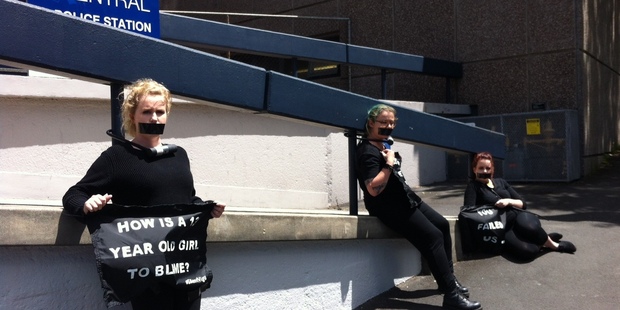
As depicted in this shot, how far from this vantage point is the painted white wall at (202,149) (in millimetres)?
6254

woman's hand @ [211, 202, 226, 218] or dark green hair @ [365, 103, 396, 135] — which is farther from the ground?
dark green hair @ [365, 103, 396, 135]

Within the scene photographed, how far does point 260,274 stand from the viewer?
12.5 ft

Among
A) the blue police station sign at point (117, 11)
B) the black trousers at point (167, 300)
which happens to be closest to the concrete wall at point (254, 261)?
the black trousers at point (167, 300)

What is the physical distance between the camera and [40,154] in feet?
21.0

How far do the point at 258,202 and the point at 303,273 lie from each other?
4.23 m

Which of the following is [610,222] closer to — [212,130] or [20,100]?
[212,130]

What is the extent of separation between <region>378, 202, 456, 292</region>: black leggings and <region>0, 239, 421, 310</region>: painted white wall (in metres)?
0.28

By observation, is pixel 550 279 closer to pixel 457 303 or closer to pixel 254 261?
pixel 457 303

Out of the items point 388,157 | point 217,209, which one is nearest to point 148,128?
point 217,209

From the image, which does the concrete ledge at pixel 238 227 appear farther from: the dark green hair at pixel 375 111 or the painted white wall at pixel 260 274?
the dark green hair at pixel 375 111

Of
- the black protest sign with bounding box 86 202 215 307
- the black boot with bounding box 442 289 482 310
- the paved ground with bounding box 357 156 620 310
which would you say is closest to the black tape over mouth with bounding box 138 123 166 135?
the black protest sign with bounding box 86 202 215 307

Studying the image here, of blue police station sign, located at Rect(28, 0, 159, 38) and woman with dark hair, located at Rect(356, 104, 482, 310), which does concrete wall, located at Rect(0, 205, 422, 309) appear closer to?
woman with dark hair, located at Rect(356, 104, 482, 310)

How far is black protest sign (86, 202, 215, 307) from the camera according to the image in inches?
105

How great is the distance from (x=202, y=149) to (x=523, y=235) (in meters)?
3.91
